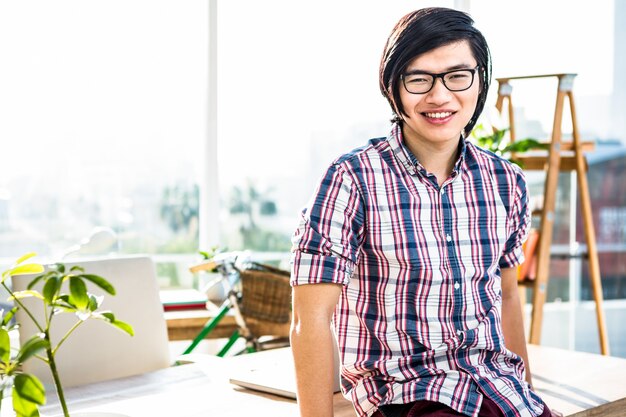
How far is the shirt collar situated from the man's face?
0.03 m

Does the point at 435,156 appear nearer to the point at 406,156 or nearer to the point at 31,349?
the point at 406,156

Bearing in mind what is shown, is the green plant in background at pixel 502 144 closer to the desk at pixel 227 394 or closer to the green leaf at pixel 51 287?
the desk at pixel 227 394

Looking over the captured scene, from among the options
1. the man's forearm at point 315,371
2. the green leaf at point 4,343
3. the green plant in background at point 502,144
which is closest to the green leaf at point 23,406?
the green leaf at point 4,343

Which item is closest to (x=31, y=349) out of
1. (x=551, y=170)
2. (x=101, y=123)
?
(x=551, y=170)

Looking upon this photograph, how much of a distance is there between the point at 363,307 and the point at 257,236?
312cm

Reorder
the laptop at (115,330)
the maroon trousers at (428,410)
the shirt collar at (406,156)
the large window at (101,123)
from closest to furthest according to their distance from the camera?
1. the maroon trousers at (428,410)
2. the shirt collar at (406,156)
3. the laptop at (115,330)
4. the large window at (101,123)

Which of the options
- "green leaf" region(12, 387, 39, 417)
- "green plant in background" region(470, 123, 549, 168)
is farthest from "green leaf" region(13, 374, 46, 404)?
"green plant in background" region(470, 123, 549, 168)

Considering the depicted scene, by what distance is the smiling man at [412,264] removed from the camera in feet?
4.16

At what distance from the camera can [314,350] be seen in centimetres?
126

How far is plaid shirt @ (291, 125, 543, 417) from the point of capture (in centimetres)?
128

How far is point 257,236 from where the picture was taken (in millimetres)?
4422

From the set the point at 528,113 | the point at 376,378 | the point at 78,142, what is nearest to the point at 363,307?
the point at 376,378

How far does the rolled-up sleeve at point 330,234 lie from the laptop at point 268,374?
0.33 meters

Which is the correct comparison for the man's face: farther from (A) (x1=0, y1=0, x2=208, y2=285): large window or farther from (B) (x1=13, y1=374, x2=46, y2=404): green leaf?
(A) (x1=0, y1=0, x2=208, y2=285): large window
